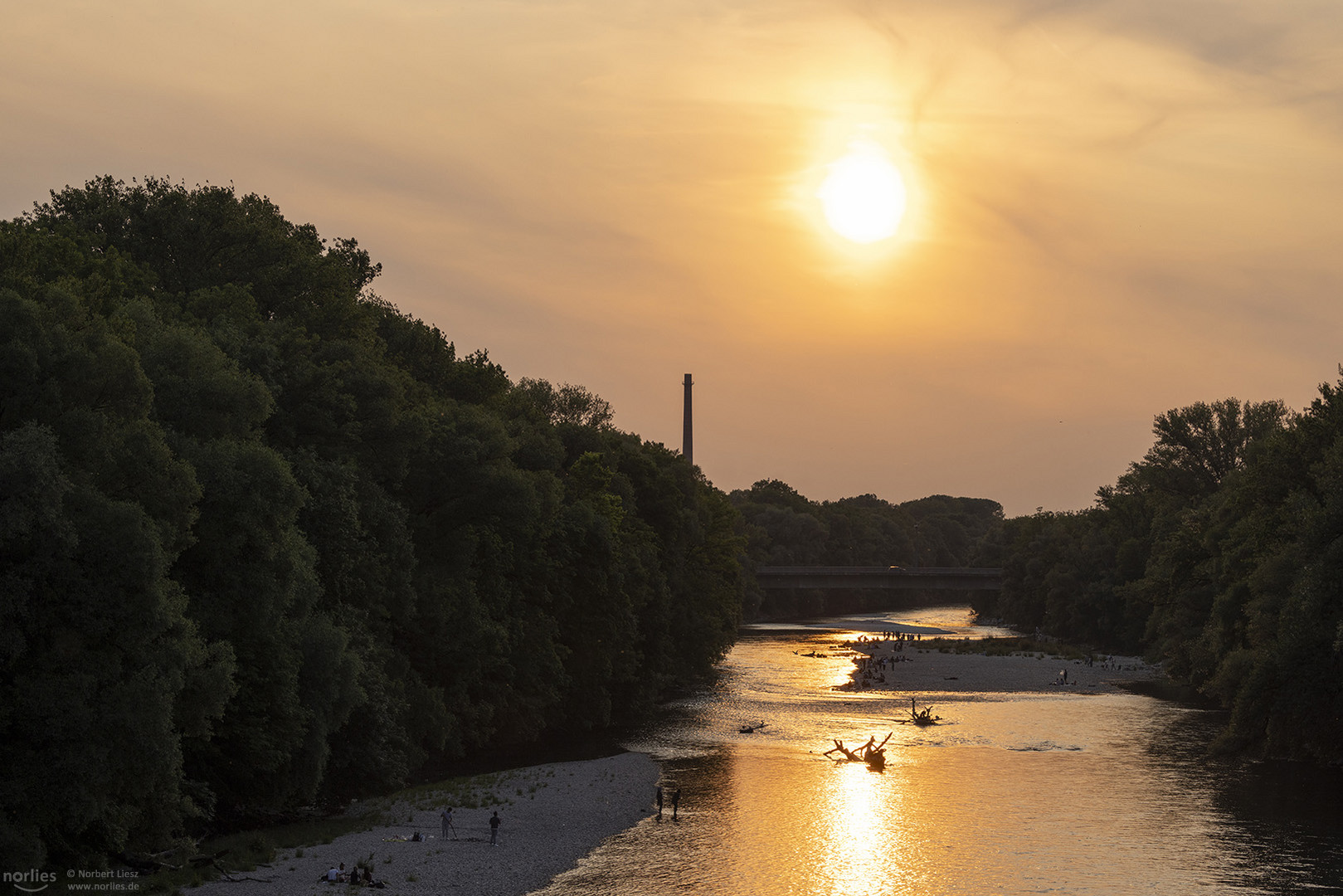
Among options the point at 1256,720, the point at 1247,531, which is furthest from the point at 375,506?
the point at 1247,531

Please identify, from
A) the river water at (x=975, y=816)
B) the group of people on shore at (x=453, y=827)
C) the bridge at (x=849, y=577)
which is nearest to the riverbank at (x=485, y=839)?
the group of people on shore at (x=453, y=827)

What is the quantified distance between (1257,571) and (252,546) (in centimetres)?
5497

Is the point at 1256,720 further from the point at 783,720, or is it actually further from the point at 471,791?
the point at 471,791

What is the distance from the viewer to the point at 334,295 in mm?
73250

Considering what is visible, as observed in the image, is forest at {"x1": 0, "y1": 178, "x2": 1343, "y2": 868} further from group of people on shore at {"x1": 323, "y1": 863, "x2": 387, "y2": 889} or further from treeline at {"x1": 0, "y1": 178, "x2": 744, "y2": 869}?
group of people on shore at {"x1": 323, "y1": 863, "x2": 387, "y2": 889}

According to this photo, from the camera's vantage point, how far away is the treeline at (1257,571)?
6303 centimetres

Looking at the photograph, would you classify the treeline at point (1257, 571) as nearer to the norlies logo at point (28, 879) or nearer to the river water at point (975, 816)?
the river water at point (975, 816)

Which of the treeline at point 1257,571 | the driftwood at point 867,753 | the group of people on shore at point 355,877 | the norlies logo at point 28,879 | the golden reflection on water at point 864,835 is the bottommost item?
the golden reflection on water at point 864,835

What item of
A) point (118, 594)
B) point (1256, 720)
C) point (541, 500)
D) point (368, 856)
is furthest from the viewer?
point (541, 500)

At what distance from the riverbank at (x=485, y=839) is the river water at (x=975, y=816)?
1.67 meters

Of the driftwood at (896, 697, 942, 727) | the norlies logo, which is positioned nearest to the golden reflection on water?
the driftwood at (896, 697, 942, 727)

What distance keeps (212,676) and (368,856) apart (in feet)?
31.4

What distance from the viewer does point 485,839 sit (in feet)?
163

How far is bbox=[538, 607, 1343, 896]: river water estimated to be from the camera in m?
44.3
